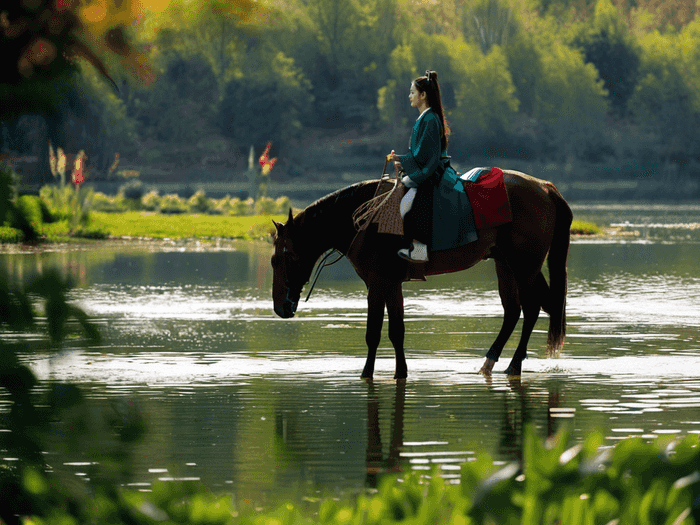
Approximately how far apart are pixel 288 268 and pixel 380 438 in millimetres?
2945

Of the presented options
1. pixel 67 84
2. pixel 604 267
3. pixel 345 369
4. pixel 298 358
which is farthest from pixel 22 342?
pixel 604 267

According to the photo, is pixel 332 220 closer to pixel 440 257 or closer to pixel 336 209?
pixel 336 209

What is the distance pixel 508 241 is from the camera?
9.95m

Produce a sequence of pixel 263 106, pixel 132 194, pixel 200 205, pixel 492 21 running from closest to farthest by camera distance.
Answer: pixel 200 205
pixel 132 194
pixel 263 106
pixel 492 21

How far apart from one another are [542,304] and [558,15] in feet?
448

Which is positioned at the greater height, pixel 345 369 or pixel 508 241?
pixel 508 241

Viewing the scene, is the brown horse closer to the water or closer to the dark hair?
the water

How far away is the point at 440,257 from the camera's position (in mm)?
9586

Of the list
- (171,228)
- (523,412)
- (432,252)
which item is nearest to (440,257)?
(432,252)

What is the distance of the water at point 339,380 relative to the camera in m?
6.30

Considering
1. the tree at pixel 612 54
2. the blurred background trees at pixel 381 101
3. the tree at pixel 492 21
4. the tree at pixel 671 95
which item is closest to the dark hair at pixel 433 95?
the blurred background trees at pixel 381 101

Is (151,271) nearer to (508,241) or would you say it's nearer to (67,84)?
(508,241)

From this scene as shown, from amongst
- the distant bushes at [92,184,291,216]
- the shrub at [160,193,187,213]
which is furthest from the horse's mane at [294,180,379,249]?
the shrub at [160,193,187,213]

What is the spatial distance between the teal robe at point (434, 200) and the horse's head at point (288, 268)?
3.15 ft
